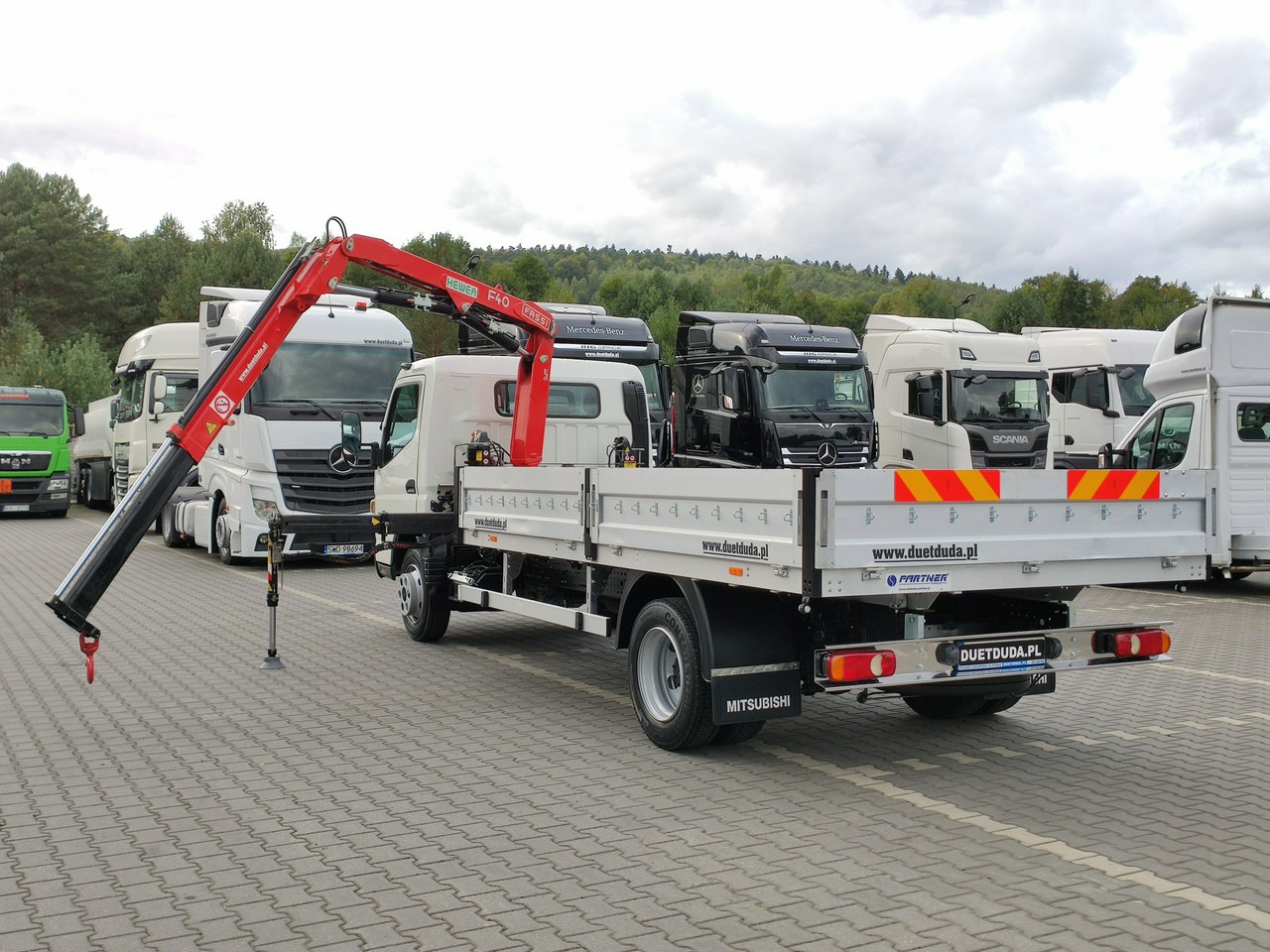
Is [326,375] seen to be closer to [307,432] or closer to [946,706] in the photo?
[307,432]

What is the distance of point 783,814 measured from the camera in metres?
5.81

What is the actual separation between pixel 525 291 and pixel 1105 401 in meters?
66.3

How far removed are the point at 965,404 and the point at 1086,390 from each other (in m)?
2.69

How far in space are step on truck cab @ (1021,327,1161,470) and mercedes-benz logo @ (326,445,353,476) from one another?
11.4 meters

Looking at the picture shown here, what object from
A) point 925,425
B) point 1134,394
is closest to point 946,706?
point 925,425

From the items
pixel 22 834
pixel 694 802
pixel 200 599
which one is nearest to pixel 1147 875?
pixel 694 802

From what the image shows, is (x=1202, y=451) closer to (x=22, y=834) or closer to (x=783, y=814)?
(x=783, y=814)

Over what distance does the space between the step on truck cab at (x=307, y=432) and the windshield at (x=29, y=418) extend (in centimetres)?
1199

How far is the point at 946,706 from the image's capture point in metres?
7.80

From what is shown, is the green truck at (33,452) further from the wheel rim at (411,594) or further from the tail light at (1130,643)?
the tail light at (1130,643)


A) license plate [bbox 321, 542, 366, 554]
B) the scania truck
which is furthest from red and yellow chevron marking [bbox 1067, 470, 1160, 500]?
license plate [bbox 321, 542, 366, 554]

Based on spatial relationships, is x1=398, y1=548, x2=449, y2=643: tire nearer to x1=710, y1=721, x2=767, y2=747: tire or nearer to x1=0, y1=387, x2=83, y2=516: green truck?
x1=710, y1=721, x2=767, y2=747: tire

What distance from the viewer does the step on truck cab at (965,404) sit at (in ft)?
60.4

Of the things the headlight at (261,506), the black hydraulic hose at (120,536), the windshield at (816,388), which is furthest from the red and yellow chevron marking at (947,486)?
the headlight at (261,506)
